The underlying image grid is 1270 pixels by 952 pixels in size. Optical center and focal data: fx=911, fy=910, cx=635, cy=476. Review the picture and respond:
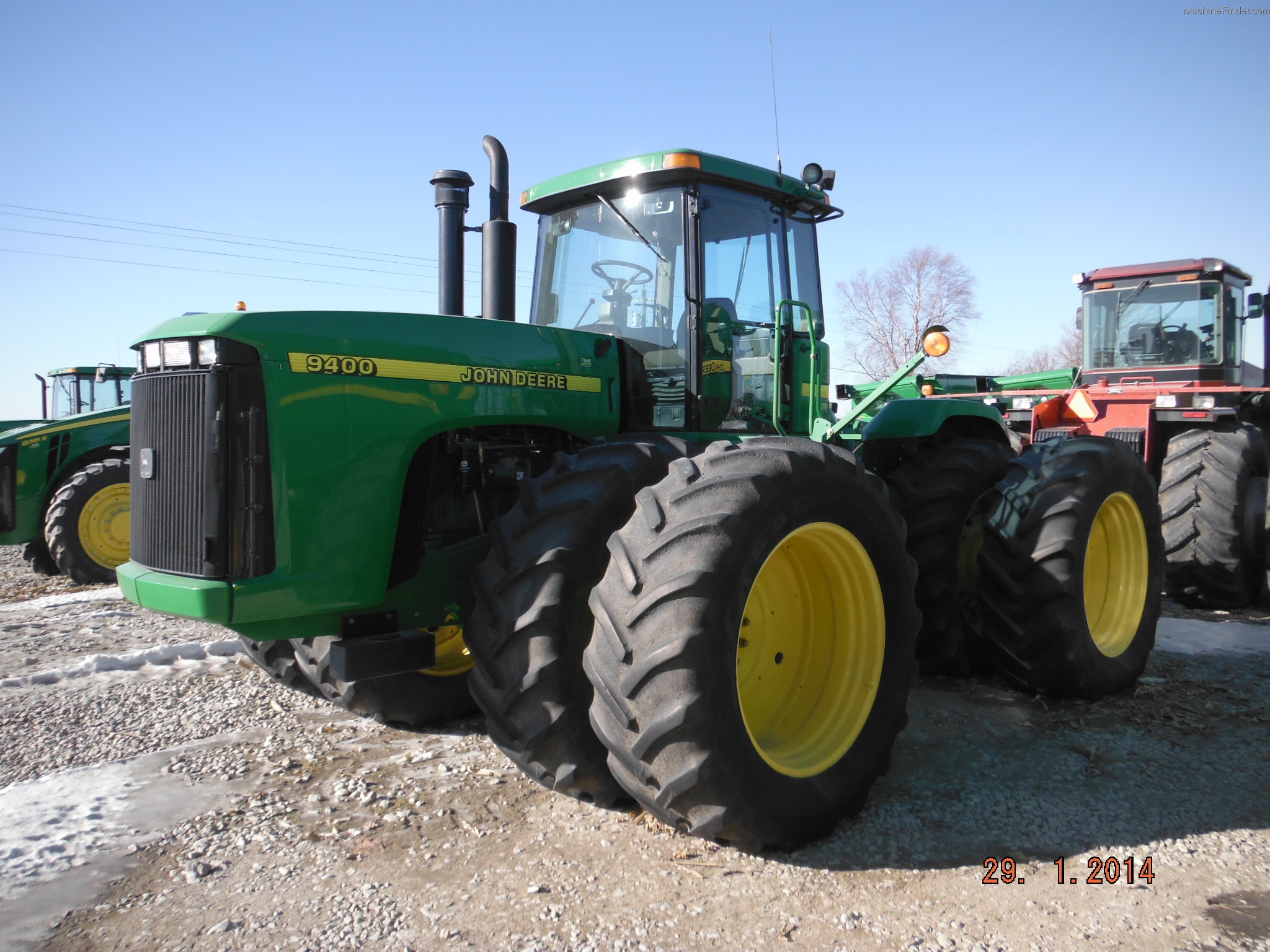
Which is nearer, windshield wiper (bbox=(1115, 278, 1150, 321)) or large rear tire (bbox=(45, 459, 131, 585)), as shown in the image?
large rear tire (bbox=(45, 459, 131, 585))

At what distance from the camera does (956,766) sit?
3.68m

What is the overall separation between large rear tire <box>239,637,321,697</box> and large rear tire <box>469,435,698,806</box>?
5.11 ft

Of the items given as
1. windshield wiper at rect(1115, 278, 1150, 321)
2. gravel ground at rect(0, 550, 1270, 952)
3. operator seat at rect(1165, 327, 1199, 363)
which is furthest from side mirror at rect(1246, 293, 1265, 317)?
gravel ground at rect(0, 550, 1270, 952)

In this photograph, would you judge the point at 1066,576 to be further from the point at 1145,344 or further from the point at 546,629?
the point at 1145,344

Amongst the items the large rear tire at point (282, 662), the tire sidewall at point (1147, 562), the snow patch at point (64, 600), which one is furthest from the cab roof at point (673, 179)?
the snow patch at point (64, 600)

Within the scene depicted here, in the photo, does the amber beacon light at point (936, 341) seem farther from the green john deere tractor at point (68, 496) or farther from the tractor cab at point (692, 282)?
the green john deere tractor at point (68, 496)

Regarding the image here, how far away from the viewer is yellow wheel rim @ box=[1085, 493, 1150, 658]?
15.6 feet

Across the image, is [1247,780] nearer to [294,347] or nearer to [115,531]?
[294,347]

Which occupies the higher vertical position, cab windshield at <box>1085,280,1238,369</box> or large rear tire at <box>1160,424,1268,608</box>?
cab windshield at <box>1085,280,1238,369</box>

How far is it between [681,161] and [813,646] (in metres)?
2.11

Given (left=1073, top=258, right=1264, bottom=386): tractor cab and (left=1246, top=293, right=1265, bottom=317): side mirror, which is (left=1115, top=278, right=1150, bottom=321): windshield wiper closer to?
(left=1073, top=258, right=1264, bottom=386): tractor cab

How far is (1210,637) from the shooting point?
600 cm

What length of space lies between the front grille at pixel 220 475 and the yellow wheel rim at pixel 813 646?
1.71 m
